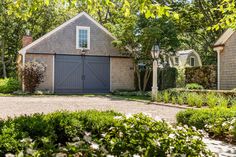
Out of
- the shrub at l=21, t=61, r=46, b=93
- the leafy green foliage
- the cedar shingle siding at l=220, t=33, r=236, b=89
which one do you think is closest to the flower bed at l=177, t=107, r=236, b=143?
the leafy green foliage

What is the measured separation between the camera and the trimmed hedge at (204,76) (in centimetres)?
2156

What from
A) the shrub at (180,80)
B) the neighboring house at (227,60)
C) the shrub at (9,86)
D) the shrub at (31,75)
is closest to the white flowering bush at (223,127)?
the neighboring house at (227,60)

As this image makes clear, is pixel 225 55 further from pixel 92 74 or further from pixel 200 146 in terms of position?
pixel 200 146

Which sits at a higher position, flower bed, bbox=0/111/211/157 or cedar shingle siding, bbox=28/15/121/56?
cedar shingle siding, bbox=28/15/121/56

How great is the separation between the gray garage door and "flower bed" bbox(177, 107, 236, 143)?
54.7 ft

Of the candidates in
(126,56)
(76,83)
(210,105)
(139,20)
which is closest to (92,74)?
(76,83)

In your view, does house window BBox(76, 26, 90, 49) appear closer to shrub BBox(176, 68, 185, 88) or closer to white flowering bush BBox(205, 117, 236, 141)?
shrub BBox(176, 68, 185, 88)

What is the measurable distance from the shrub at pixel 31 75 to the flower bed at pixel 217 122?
52.1ft

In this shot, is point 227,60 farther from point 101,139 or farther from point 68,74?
point 101,139

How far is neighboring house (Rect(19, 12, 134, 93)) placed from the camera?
23.6 meters

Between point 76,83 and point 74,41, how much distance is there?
3149 millimetres

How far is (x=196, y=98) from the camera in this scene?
14547 millimetres

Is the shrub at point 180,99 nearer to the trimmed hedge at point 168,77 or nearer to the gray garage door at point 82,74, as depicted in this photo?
the trimmed hedge at point 168,77

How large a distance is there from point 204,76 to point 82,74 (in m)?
8.85
